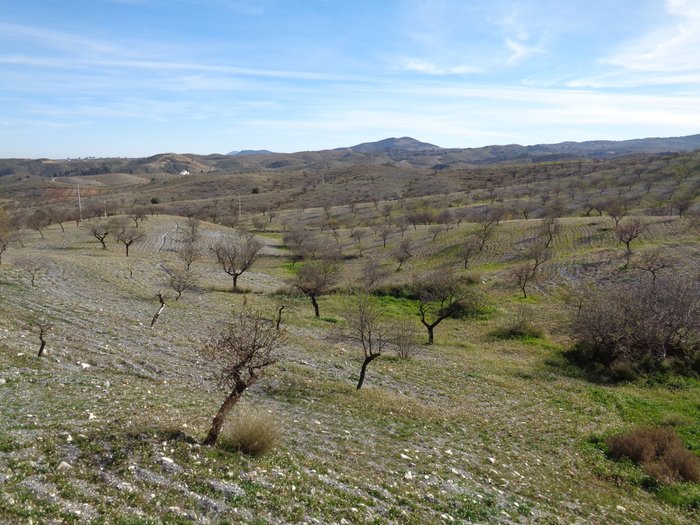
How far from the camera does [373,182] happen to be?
16262cm

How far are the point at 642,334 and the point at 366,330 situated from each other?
17373 mm

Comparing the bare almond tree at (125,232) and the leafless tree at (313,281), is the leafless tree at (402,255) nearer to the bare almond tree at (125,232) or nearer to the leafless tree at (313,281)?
the leafless tree at (313,281)

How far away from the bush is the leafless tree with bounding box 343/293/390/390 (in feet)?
42.3

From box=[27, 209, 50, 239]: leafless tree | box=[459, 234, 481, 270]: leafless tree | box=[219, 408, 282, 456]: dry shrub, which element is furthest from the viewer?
box=[27, 209, 50, 239]: leafless tree

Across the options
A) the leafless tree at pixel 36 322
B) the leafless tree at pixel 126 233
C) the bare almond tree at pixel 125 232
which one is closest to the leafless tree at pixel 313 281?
the leafless tree at pixel 36 322

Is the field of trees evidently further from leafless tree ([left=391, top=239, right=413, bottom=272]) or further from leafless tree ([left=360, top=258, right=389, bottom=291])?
leafless tree ([left=391, top=239, right=413, bottom=272])

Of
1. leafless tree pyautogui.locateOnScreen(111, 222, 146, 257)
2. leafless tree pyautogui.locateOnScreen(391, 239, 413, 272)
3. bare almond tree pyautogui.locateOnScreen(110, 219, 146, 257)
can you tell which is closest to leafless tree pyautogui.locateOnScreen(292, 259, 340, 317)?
leafless tree pyautogui.locateOnScreen(391, 239, 413, 272)

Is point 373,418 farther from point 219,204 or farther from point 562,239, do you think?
point 219,204

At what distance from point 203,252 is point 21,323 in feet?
146

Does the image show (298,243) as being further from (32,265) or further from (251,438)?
(251,438)

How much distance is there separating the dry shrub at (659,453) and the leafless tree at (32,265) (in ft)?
125

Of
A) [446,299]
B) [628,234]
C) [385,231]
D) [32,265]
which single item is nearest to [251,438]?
[446,299]

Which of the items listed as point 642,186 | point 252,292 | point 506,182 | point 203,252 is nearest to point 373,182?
point 506,182

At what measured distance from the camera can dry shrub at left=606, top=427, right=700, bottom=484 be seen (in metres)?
15.1
